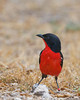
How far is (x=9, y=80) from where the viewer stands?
4.09 metres

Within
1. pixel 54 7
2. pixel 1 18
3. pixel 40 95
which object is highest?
pixel 54 7

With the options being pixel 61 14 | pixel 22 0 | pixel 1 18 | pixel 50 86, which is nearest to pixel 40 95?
pixel 50 86

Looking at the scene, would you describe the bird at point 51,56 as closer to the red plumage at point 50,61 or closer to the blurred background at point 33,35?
the red plumage at point 50,61

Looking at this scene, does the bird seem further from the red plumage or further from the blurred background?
the blurred background

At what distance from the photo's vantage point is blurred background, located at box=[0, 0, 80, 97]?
4.32 metres

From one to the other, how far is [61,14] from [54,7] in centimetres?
160

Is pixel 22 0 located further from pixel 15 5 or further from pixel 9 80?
pixel 9 80

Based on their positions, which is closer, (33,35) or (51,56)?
(51,56)

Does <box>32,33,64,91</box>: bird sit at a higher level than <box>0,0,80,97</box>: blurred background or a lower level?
lower

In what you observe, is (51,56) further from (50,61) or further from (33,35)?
(33,35)

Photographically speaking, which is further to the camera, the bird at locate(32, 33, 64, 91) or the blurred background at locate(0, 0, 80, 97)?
the blurred background at locate(0, 0, 80, 97)

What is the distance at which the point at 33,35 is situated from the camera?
9.96 metres

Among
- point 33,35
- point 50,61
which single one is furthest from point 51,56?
point 33,35

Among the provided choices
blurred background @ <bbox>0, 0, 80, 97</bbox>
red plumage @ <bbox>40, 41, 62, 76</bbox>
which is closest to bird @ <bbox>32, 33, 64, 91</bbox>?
red plumage @ <bbox>40, 41, 62, 76</bbox>
